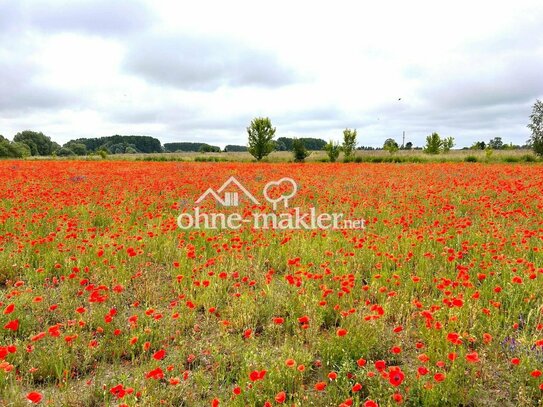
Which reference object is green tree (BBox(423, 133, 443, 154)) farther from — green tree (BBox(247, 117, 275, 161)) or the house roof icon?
the house roof icon

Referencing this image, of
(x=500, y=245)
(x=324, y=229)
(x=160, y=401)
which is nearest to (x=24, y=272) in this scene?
(x=160, y=401)

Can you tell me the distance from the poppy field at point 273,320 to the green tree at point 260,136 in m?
37.6

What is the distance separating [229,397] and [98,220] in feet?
20.1

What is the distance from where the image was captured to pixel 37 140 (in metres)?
107

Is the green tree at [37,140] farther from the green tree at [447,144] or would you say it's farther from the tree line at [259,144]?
the green tree at [447,144]

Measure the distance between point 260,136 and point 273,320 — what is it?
4144cm

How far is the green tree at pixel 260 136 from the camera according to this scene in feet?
144

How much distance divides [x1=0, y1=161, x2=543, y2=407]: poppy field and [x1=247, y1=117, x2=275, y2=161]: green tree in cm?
3757

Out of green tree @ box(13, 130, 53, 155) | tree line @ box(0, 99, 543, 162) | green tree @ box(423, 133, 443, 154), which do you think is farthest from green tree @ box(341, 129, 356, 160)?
green tree @ box(13, 130, 53, 155)

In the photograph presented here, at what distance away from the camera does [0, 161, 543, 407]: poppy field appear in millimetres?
2812

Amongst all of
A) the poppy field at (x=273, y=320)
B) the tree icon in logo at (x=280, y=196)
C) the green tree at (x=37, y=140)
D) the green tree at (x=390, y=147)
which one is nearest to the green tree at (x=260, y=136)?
the green tree at (x=390, y=147)

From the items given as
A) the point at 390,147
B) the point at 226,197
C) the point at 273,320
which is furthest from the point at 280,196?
the point at 390,147

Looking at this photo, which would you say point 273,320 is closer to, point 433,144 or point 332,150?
point 332,150

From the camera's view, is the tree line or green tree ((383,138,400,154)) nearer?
the tree line
